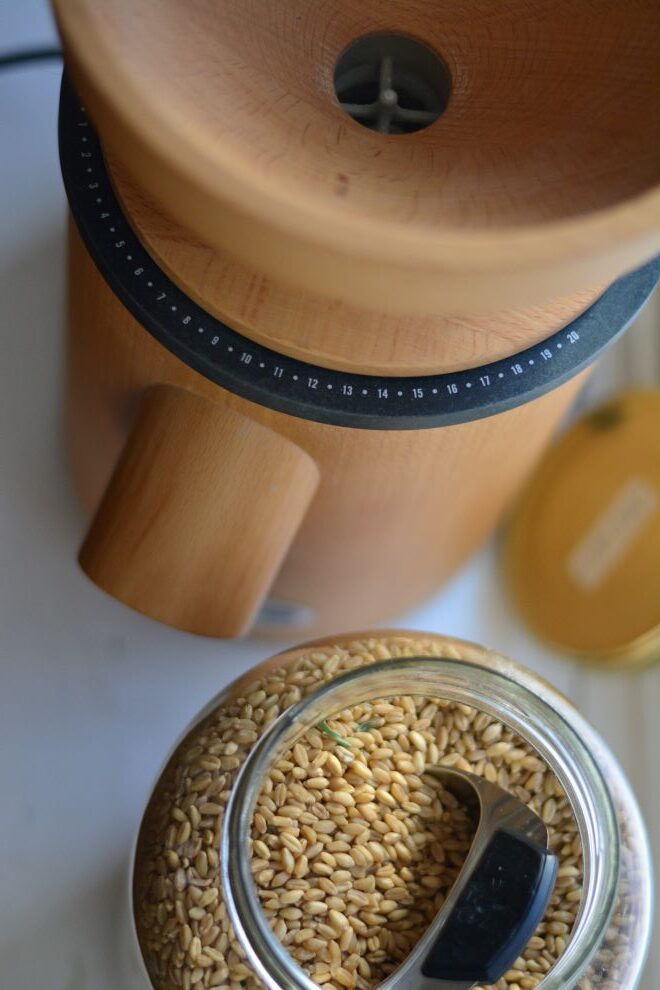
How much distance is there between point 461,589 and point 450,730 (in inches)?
8.9

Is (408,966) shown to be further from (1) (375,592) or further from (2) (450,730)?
(1) (375,592)

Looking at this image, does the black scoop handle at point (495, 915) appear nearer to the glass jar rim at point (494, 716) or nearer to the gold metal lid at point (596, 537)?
the glass jar rim at point (494, 716)

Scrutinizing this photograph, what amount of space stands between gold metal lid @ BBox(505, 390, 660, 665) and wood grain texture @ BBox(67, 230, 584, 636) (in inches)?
3.9

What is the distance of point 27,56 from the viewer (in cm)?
71

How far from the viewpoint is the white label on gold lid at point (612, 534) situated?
2.38ft

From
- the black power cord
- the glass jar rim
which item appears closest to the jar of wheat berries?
the glass jar rim

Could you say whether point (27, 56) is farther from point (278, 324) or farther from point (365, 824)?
point (365, 824)

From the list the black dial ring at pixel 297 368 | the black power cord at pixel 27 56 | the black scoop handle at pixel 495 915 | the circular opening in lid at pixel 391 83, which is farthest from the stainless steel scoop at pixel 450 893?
the black power cord at pixel 27 56

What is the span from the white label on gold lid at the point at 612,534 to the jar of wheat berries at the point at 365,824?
0.22 meters

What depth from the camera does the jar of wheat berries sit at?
46 cm

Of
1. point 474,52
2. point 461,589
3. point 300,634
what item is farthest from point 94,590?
point 474,52

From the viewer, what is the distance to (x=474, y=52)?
481 millimetres

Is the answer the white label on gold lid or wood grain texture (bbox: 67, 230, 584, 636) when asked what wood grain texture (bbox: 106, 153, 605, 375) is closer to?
wood grain texture (bbox: 67, 230, 584, 636)

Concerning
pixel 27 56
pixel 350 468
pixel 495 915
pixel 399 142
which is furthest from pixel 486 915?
pixel 27 56
